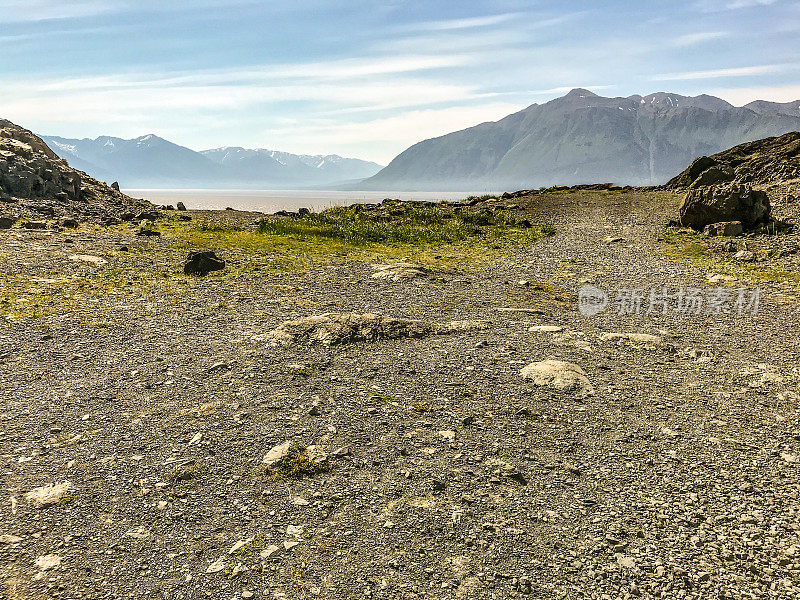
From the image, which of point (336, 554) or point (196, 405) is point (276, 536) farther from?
point (196, 405)

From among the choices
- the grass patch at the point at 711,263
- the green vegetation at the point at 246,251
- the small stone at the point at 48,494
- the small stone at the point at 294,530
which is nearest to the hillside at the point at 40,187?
the green vegetation at the point at 246,251

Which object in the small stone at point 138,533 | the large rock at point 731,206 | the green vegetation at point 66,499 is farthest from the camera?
the large rock at point 731,206

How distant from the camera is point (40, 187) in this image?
39.6 m

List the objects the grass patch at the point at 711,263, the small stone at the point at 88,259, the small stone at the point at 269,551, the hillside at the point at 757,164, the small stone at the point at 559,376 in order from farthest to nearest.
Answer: the hillside at the point at 757,164, the small stone at the point at 88,259, the grass patch at the point at 711,263, the small stone at the point at 559,376, the small stone at the point at 269,551

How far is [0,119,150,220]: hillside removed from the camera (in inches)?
1383

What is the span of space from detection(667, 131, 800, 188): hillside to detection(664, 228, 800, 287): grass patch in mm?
22830

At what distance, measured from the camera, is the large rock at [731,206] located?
30.2 m

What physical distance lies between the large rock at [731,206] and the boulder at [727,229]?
736 mm

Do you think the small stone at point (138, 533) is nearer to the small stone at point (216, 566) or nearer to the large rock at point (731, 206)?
the small stone at point (216, 566)

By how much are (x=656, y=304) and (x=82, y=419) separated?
54.9ft

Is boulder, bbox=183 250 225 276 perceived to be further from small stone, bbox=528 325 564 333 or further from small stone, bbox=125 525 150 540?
small stone, bbox=125 525 150 540

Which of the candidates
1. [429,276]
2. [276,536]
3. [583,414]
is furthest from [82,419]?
[429,276]

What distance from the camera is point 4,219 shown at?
28.1 m

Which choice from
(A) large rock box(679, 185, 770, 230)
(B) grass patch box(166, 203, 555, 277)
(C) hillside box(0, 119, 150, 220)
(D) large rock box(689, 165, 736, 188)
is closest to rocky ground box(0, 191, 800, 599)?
(B) grass patch box(166, 203, 555, 277)
